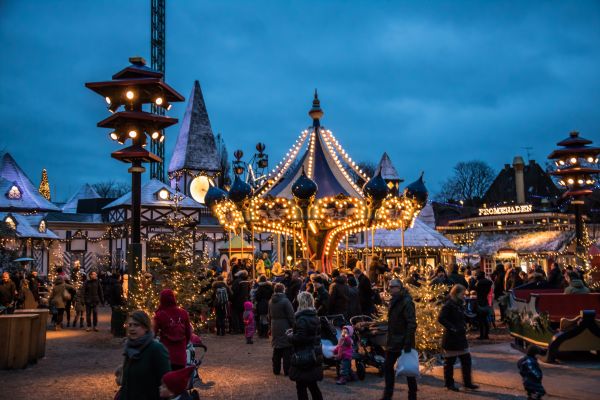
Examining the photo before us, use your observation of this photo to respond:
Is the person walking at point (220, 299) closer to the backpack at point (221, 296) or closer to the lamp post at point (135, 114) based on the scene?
the backpack at point (221, 296)

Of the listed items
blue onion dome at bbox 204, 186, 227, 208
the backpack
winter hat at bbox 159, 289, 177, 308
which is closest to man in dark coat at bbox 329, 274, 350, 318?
winter hat at bbox 159, 289, 177, 308

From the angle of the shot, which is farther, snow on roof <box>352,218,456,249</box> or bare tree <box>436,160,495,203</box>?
bare tree <box>436,160,495,203</box>

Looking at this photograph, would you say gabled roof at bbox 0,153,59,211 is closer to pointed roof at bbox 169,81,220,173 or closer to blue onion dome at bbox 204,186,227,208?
pointed roof at bbox 169,81,220,173

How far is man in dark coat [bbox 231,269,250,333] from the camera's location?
15352 mm

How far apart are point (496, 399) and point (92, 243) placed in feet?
126

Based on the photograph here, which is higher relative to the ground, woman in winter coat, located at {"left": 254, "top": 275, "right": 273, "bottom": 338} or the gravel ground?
woman in winter coat, located at {"left": 254, "top": 275, "right": 273, "bottom": 338}

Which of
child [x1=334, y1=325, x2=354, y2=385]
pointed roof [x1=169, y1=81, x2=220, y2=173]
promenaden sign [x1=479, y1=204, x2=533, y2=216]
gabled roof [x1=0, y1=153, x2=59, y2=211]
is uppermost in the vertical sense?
pointed roof [x1=169, y1=81, x2=220, y2=173]

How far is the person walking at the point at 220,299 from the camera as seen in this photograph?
15036 mm

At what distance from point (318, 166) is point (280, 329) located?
10958mm

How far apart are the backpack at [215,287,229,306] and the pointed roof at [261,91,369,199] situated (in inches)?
179

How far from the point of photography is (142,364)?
4.24m

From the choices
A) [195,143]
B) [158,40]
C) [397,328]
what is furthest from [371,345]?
[158,40]

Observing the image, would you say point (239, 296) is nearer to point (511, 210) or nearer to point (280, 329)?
point (280, 329)

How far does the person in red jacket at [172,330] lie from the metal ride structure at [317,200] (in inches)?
387
